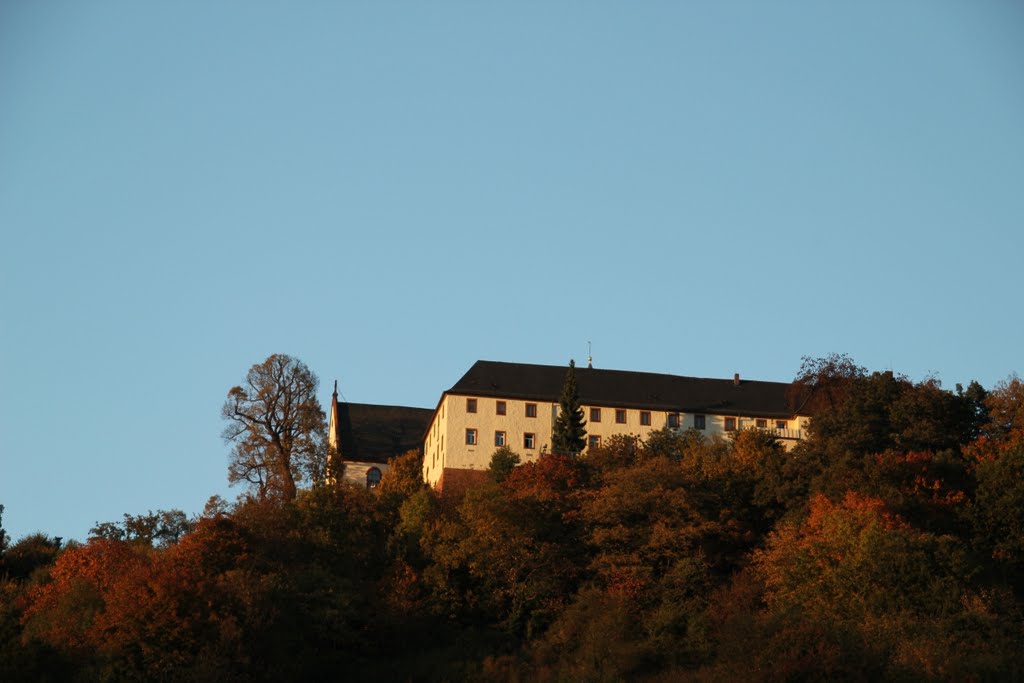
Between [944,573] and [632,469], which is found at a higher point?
[632,469]

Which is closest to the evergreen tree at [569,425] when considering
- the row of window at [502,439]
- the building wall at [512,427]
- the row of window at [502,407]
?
the building wall at [512,427]

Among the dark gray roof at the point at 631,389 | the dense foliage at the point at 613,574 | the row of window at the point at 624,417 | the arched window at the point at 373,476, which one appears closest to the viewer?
the dense foliage at the point at 613,574

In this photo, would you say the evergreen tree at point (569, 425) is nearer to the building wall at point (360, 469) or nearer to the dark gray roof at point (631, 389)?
the dark gray roof at point (631, 389)

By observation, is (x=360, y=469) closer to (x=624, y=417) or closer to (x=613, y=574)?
(x=624, y=417)

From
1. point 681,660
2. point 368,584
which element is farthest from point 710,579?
point 368,584

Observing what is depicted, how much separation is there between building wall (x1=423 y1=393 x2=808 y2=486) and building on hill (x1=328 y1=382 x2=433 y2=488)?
1037 centimetres

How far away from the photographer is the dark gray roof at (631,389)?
293ft

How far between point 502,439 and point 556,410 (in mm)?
3968

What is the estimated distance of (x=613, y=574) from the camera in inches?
2569

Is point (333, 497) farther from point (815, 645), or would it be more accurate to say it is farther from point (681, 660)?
point (815, 645)

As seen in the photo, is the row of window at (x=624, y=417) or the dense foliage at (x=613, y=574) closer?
the dense foliage at (x=613, y=574)

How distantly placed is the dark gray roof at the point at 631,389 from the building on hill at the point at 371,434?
1242 cm

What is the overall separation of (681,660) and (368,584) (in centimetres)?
1463

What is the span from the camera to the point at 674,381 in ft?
311
